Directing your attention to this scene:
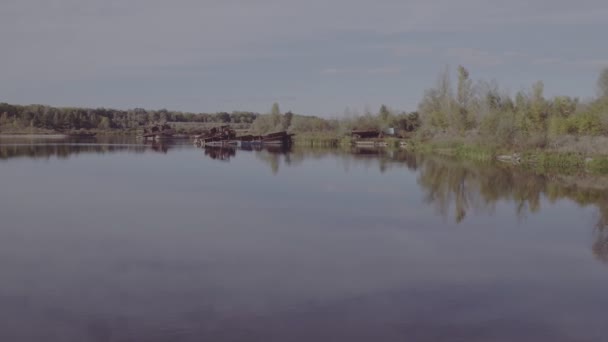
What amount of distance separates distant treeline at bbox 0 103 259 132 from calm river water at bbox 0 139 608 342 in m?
75.4

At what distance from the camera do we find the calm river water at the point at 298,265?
520 cm

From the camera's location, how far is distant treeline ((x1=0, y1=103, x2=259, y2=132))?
82688 mm

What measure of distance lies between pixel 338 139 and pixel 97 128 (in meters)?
55.5

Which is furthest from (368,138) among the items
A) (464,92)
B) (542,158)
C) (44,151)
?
(44,151)

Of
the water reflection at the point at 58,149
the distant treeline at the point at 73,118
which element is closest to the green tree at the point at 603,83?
the water reflection at the point at 58,149

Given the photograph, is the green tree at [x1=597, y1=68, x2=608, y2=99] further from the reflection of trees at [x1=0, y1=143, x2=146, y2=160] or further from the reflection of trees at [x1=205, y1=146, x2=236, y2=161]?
the reflection of trees at [x1=0, y1=143, x2=146, y2=160]

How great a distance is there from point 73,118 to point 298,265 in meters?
93.0

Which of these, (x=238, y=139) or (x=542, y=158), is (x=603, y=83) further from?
(x=238, y=139)

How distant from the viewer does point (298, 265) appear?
7344mm

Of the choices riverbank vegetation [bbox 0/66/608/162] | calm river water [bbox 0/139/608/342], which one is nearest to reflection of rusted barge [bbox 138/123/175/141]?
riverbank vegetation [bbox 0/66/608/162]

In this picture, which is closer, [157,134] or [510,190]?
[510,190]

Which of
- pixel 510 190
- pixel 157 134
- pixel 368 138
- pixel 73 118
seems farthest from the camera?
pixel 73 118

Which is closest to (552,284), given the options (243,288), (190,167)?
(243,288)

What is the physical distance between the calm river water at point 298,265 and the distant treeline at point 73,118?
75425 mm
